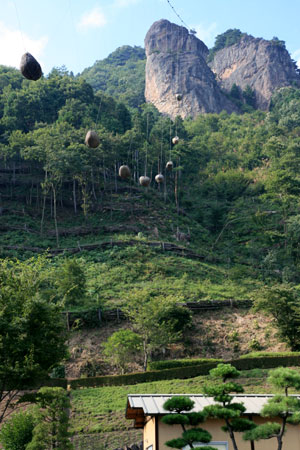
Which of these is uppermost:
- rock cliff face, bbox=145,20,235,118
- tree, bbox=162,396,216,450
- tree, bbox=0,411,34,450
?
rock cliff face, bbox=145,20,235,118

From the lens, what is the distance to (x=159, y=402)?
10.7m

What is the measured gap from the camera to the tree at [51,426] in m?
14.0

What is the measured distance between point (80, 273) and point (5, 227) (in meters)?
15.9

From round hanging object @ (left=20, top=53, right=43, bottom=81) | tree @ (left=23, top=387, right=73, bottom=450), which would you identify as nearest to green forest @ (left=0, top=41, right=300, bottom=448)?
tree @ (left=23, top=387, right=73, bottom=450)

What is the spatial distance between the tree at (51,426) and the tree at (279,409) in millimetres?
7761

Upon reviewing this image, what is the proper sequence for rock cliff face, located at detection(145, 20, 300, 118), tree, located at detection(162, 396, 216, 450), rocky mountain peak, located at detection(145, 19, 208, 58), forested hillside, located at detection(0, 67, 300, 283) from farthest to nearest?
rocky mountain peak, located at detection(145, 19, 208, 58) < rock cliff face, located at detection(145, 20, 300, 118) < forested hillside, located at detection(0, 67, 300, 283) < tree, located at detection(162, 396, 216, 450)

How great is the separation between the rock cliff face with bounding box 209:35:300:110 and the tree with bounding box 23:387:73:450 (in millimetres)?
102655

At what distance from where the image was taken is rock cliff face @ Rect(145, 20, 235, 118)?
102438mm

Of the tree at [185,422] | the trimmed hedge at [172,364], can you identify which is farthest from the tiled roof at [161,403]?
the trimmed hedge at [172,364]

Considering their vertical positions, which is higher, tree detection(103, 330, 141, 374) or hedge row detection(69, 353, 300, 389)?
tree detection(103, 330, 141, 374)

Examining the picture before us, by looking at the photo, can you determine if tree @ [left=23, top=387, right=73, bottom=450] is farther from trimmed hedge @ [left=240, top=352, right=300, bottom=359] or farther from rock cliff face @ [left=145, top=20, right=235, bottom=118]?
rock cliff face @ [left=145, top=20, right=235, bottom=118]

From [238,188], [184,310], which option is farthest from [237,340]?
[238,188]

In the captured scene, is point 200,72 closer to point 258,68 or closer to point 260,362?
point 258,68

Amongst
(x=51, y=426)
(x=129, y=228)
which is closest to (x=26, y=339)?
(x=51, y=426)
